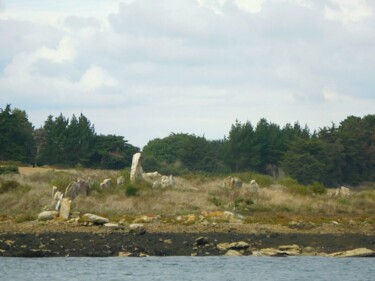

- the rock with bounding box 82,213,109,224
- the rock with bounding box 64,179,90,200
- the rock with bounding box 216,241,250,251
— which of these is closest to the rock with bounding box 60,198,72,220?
the rock with bounding box 82,213,109,224

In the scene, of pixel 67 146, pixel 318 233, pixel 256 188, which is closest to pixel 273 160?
pixel 67 146

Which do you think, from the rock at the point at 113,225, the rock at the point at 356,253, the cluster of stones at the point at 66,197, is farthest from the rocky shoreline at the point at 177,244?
the cluster of stones at the point at 66,197

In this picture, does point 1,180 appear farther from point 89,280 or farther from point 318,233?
point 89,280

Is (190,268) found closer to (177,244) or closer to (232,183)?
(177,244)

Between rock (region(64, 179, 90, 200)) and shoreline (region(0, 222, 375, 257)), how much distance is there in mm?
7201

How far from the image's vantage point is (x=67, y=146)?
92.7 metres

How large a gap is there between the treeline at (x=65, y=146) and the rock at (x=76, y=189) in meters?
37.3

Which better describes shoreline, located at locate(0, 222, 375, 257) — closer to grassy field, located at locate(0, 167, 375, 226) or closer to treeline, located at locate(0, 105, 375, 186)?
grassy field, located at locate(0, 167, 375, 226)

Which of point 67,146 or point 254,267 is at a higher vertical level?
point 67,146

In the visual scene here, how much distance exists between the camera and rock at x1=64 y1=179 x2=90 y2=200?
4997cm

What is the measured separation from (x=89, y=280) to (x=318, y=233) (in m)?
14.8

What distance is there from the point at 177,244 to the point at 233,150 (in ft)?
194

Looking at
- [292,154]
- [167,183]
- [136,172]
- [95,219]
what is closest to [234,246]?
[95,219]

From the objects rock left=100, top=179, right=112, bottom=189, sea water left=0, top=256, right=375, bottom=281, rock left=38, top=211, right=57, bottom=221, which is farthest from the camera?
rock left=100, top=179, right=112, bottom=189
